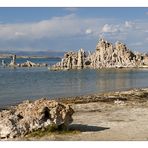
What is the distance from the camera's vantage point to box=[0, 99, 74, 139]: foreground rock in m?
21.1

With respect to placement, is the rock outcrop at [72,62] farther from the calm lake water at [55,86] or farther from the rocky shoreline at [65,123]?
the rocky shoreline at [65,123]

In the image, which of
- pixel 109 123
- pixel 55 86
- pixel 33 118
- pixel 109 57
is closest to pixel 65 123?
pixel 33 118

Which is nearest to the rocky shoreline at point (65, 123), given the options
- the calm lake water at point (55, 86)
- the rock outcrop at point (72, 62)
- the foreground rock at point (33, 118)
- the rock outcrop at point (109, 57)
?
the foreground rock at point (33, 118)

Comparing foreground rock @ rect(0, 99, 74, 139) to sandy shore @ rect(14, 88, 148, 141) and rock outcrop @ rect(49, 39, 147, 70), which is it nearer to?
sandy shore @ rect(14, 88, 148, 141)

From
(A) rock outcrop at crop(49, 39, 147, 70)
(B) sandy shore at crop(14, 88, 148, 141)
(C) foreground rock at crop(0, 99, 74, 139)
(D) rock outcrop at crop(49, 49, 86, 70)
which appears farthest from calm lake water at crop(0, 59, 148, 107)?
(A) rock outcrop at crop(49, 39, 147, 70)

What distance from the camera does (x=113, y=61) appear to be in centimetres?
17262

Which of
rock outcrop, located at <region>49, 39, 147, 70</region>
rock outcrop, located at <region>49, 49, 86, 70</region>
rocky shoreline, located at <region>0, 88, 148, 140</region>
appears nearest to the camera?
rocky shoreline, located at <region>0, 88, 148, 140</region>

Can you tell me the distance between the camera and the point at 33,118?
21672 millimetres

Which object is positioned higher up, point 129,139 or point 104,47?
point 104,47

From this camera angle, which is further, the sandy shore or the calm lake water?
the calm lake water

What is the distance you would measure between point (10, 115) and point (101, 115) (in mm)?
8662

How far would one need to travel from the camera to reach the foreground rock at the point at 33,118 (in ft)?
69.4
